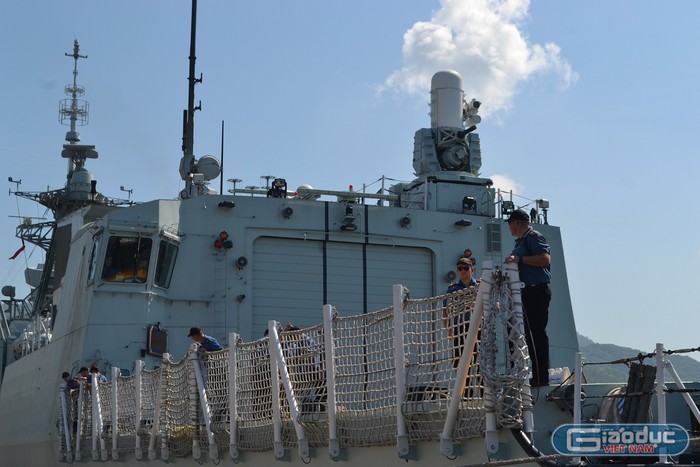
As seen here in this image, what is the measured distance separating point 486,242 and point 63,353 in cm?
715

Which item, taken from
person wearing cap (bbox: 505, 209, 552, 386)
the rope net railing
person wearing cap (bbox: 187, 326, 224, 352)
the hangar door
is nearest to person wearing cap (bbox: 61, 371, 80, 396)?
the rope net railing

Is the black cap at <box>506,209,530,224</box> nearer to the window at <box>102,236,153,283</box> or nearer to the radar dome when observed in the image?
the window at <box>102,236,153,283</box>

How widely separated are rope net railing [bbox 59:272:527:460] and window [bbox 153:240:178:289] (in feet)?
10.4

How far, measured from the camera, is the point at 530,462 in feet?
19.6

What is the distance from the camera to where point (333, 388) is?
7.93 metres

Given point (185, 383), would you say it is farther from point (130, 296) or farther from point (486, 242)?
point (486, 242)

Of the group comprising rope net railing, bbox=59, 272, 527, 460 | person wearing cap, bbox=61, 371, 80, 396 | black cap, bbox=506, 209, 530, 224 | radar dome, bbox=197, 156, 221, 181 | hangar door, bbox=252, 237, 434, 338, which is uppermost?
radar dome, bbox=197, 156, 221, 181

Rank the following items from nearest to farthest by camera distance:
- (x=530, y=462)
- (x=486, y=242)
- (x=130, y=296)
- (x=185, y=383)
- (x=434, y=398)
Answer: (x=530, y=462) < (x=434, y=398) < (x=185, y=383) < (x=130, y=296) < (x=486, y=242)

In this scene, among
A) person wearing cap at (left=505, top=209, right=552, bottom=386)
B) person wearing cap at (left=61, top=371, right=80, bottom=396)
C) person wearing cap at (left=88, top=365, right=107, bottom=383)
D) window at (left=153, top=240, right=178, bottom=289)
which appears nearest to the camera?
person wearing cap at (left=505, top=209, right=552, bottom=386)

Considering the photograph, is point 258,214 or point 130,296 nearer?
point 130,296

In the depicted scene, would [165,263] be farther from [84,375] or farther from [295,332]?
[295,332]

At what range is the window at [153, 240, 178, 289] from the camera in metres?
16.0

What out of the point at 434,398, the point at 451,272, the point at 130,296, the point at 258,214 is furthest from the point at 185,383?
the point at 451,272

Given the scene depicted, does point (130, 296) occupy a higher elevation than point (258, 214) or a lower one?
lower
